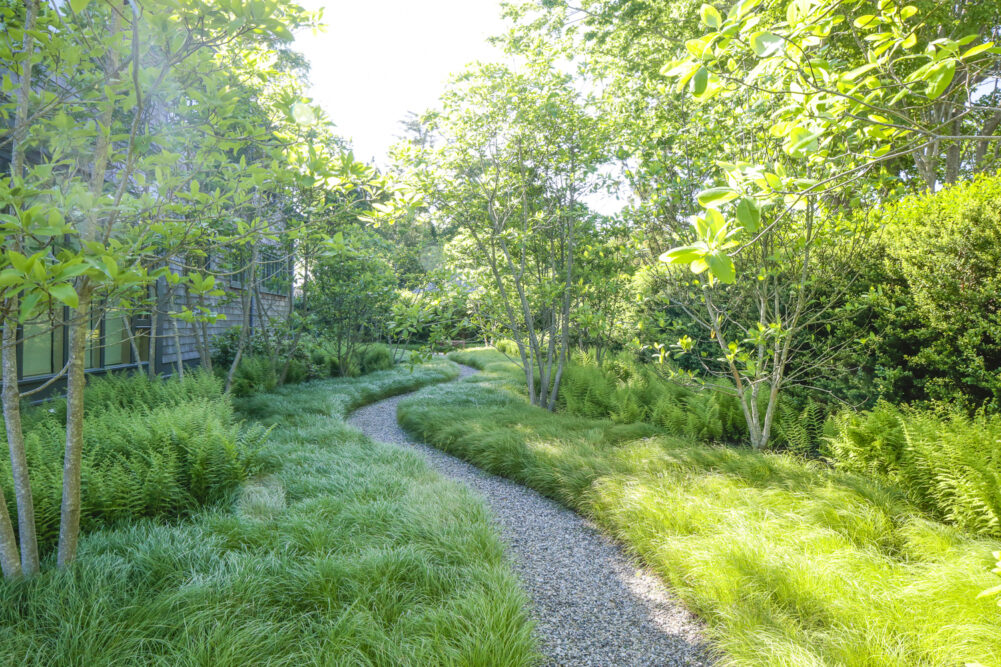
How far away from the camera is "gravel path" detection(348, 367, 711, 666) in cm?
269

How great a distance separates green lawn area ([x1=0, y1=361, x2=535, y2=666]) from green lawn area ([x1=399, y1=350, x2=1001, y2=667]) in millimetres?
1141

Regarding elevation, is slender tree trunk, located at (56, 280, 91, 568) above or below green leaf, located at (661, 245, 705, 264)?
below

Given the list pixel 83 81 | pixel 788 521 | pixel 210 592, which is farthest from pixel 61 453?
pixel 788 521

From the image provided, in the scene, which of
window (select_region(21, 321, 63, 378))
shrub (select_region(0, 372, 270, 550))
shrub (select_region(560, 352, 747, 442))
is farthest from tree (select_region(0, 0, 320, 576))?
shrub (select_region(560, 352, 747, 442))

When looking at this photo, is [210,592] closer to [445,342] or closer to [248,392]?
[445,342]

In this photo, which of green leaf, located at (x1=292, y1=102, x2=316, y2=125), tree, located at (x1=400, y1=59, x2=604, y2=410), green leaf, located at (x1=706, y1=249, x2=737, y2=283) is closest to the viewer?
green leaf, located at (x1=706, y1=249, x2=737, y2=283)

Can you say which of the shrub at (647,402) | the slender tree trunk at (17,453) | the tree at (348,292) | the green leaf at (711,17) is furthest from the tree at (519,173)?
the green leaf at (711,17)

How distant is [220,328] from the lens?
11.6m

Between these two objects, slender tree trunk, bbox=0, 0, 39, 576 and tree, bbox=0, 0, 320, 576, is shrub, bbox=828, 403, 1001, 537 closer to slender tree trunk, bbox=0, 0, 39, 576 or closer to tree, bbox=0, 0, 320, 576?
tree, bbox=0, 0, 320, 576

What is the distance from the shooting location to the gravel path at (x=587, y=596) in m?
2.69

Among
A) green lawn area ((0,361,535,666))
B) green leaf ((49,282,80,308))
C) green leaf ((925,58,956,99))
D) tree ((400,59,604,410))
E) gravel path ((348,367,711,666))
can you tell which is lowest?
gravel path ((348,367,711,666))

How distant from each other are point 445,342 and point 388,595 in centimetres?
525

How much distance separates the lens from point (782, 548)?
3.08 meters

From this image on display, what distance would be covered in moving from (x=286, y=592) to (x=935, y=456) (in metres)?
4.58
